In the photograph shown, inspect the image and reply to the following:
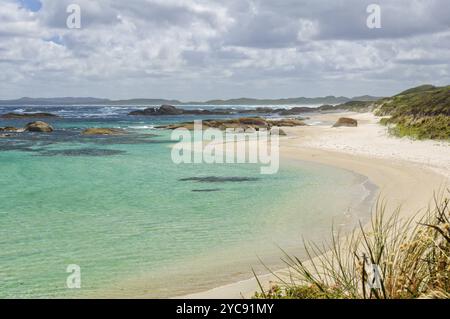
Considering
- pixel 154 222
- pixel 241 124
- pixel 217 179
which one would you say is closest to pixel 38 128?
pixel 241 124

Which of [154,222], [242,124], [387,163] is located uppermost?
[242,124]

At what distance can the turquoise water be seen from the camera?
31.0 feet

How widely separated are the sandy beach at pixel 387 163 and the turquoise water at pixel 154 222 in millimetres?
703

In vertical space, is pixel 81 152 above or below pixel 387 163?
below

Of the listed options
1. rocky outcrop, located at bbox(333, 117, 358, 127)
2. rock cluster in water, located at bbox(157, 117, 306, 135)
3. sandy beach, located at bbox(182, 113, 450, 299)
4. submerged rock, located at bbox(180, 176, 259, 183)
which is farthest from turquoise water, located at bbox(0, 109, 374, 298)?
rock cluster in water, located at bbox(157, 117, 306, 135)

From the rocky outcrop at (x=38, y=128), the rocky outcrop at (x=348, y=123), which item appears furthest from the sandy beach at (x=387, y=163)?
the rocky outcrop at (x=38, y=128)

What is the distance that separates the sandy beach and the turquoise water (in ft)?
2.31

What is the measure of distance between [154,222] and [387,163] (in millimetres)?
13554

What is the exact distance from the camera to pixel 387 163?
23.2 metres

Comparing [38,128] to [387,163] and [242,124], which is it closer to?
[242,124]

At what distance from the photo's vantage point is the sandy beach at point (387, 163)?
13976 mm

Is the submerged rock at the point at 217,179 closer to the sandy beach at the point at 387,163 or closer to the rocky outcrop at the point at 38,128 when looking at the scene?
the sandy beach at the point at 387,163

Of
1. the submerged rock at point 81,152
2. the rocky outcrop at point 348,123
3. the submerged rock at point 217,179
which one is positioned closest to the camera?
the submerged rock at point 217,179
